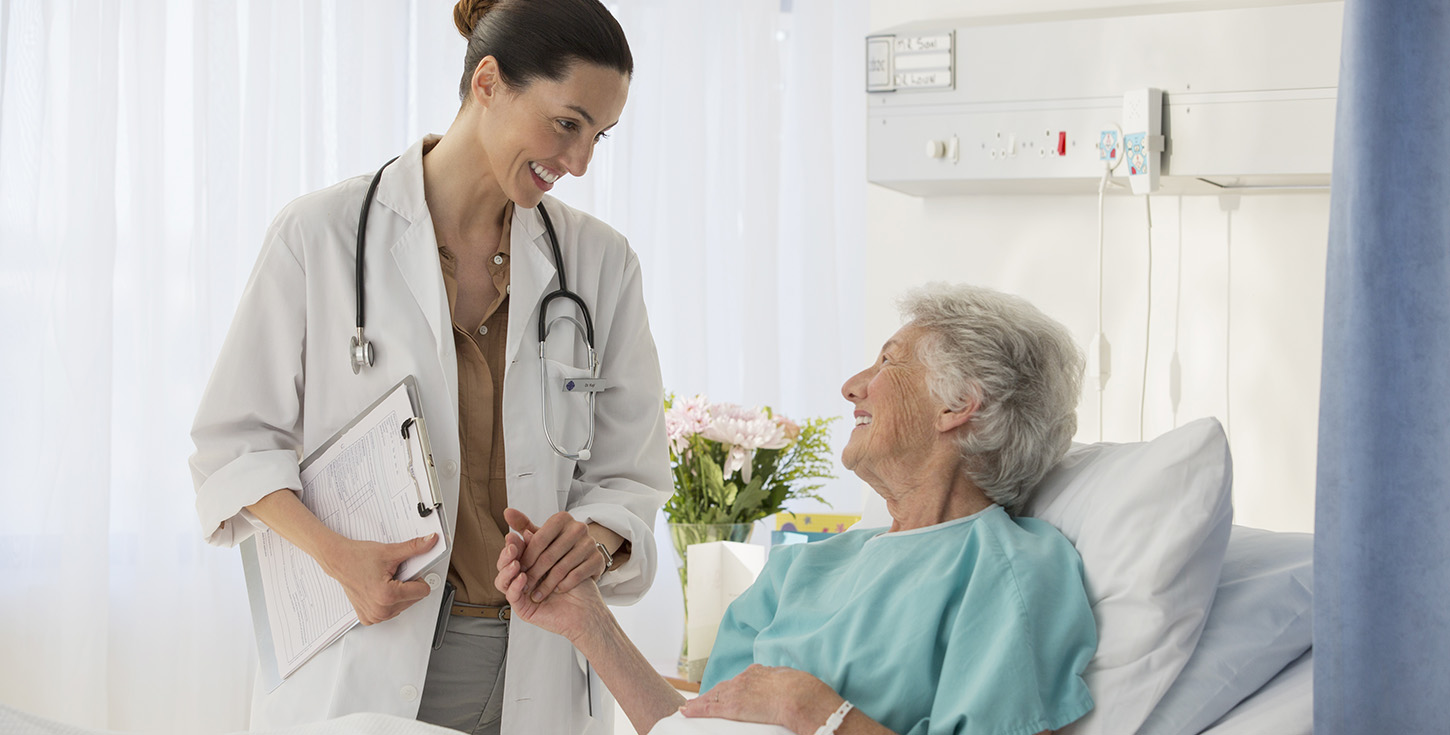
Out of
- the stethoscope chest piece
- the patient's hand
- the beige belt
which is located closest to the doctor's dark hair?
the stethoscope chest piece

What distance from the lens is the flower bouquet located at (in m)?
2.12

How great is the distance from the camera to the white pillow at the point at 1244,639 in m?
1.29

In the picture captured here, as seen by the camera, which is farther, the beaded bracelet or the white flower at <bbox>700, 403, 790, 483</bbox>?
the white flower at <bbox>700, 403, 790, 483</bbox>

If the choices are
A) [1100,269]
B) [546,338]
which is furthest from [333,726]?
[1100,269]

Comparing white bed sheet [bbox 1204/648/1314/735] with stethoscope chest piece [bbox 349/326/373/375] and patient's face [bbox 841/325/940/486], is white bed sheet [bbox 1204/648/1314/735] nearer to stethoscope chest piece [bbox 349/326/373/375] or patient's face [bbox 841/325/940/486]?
patient's face [bbox 841/325/940/486]

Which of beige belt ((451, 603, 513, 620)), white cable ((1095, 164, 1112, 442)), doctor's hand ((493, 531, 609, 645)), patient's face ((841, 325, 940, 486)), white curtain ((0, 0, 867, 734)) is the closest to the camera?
doctor's hand ((493, 531, 609, 645))

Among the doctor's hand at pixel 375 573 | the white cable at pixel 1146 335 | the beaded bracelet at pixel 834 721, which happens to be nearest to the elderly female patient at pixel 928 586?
the beaded bracelet at pixel 834 721

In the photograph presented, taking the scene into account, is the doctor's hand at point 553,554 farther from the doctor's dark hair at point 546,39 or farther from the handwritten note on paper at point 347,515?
the doctor's dark hair at point 546,39

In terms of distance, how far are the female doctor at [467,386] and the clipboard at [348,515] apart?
27 millimetres

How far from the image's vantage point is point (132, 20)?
253 cm

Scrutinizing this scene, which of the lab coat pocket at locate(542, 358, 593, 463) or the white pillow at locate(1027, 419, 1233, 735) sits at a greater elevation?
the lab coat pocket at locate(542, 358, 593, 463)

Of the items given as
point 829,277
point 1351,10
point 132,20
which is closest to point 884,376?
point 1351,10

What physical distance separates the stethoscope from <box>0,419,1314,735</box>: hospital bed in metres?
0.40

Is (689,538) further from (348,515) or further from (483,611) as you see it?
(348,515)
